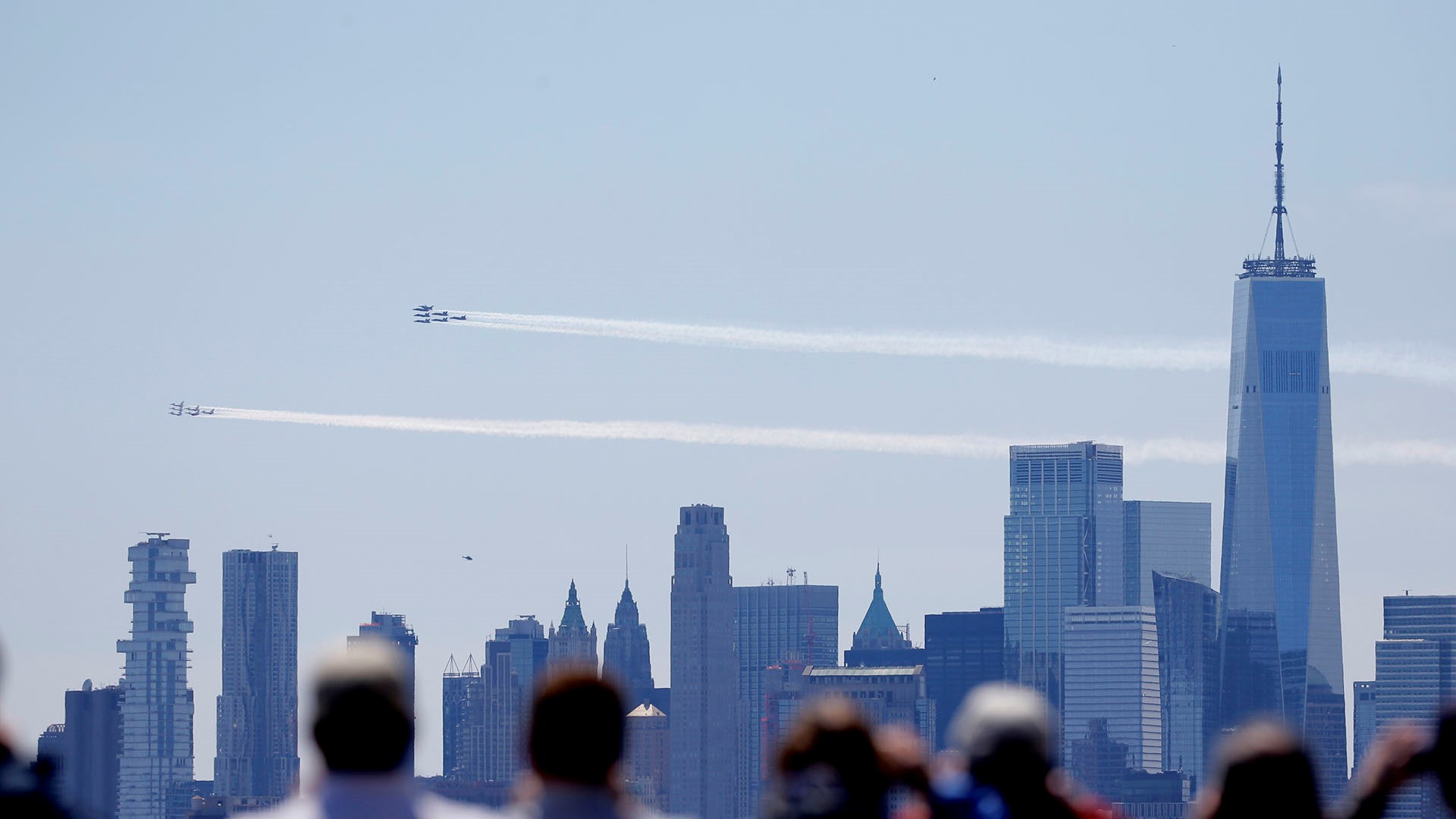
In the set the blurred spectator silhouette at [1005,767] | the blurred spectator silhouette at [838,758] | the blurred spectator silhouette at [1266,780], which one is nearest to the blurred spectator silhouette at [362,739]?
the blurred spectator silhouette at [838,758]

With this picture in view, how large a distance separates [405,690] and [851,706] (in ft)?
7.77

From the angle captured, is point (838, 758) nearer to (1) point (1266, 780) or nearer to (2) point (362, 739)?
(1) point (1266, 780)

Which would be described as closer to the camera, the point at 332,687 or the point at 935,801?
the point at 332,687

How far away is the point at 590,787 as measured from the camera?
13.7 m

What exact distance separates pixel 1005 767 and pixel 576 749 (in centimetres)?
230

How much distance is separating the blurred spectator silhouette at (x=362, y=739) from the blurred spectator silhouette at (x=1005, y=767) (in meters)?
2.80

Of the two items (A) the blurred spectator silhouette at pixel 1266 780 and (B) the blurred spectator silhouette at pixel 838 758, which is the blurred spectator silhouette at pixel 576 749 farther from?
(A) the blurred spectator silhouette at pixel 1266 780

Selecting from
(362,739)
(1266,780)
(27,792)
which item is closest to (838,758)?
(1266,780)

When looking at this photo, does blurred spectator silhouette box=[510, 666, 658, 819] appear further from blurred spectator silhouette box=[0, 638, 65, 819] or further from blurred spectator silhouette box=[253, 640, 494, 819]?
blurred spectator silhouette box=[0, 638, 65, 819]

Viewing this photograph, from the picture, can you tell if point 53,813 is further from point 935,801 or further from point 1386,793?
point 1386,793

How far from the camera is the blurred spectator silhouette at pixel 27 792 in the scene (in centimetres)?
1295

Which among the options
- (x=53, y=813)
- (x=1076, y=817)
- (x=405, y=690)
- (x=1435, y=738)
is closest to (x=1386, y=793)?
(x=1435, y=738)

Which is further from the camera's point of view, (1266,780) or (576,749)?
(1266,780)

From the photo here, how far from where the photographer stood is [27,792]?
13.1m
